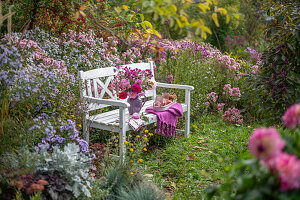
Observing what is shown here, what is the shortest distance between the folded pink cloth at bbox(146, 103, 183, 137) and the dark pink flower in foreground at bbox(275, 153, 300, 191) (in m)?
3.02

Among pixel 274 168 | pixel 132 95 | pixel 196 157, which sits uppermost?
pixel 274 168

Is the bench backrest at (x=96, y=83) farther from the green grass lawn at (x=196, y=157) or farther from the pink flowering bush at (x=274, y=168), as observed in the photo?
the pink flowering bush at (x=274, y=168)

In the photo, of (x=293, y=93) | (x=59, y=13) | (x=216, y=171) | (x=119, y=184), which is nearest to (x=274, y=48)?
(x=293, y=93)

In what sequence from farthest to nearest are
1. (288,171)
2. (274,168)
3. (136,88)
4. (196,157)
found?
(196,157) → (136,88) → (274,168) → (288,171)

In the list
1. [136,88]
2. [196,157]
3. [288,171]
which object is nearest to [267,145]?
[288,171]

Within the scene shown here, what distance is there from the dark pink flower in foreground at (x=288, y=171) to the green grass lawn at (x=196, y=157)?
1.71 metres

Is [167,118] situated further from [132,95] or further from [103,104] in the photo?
[103,104]

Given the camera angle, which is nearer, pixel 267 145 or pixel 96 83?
pixel 267 145

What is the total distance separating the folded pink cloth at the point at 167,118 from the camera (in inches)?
160

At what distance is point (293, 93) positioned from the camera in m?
3.20

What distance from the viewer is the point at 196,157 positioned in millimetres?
4031

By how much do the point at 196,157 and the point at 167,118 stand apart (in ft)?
2.12

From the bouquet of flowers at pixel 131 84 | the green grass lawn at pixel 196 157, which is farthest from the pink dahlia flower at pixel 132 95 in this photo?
the green grass lawn at pixel 196 157

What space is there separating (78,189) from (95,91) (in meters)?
1.91
